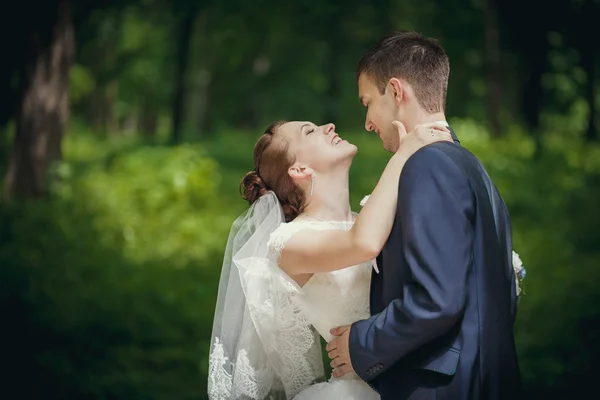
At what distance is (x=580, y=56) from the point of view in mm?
14086

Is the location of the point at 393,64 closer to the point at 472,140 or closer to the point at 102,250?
the point at 102,250

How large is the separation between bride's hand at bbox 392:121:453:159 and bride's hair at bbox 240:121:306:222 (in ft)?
1.90

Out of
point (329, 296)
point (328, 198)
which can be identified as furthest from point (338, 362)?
point (328, 198)

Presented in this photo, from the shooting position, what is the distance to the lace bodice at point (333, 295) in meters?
2.88

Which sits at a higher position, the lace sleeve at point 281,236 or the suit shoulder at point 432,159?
the suit shoulder at point 432,159

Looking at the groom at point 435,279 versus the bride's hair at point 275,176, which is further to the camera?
the bride's hair at point 275,176

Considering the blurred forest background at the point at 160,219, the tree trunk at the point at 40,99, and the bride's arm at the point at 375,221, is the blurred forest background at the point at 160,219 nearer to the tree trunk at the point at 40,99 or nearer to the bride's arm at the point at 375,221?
the tree trunk at the point at 40,99

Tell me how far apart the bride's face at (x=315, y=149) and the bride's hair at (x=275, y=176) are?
0.11ft

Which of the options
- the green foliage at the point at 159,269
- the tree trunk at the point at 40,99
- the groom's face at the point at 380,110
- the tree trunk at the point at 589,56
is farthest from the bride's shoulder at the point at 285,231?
the tree trunk at the point at 589,56

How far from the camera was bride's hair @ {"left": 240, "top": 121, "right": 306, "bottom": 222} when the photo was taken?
3018 mm

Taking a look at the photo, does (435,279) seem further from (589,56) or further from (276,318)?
(589,56)

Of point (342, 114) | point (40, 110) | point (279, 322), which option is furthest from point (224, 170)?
point (342, 114)

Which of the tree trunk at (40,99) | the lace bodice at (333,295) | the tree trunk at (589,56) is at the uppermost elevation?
the tree trunk at (589,56)

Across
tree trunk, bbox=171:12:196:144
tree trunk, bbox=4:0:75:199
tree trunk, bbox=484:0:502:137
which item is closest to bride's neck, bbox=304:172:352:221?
tree trunk, bbox=4:0:75:199
